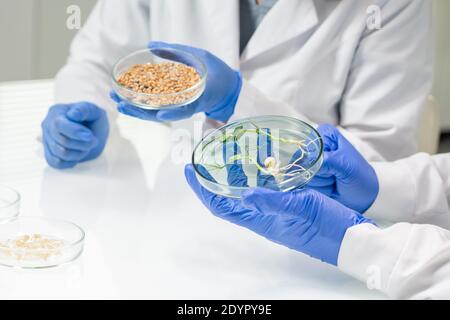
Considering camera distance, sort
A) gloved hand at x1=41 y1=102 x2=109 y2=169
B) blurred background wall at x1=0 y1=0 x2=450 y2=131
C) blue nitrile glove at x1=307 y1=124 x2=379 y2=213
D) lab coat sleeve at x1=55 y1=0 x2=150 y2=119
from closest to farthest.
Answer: blue nitrile glove at x1=307 y1=124 x2=379 y2=213 → gloved hand at x1=41 y1=102 x2=109 y2=169 → lab coat sleeve at x1=55 y1=0 x2=150 y2=119 → blurred background wall at x1=0 y1=0 x2=450 y2=131

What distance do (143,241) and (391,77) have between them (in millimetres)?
652

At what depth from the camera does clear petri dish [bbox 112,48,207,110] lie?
126cm

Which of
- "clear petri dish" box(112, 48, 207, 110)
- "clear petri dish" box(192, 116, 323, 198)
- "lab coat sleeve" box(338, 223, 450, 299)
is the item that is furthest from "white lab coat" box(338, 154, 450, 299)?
"clear petri dish" box(112, 48, 207, 110)

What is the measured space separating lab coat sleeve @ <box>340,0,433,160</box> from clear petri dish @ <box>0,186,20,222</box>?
2.24 ft

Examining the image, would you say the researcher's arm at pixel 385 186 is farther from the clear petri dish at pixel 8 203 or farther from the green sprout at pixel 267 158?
the clear petri dish at pixel 8 203

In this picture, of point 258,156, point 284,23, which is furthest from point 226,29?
point 258,156

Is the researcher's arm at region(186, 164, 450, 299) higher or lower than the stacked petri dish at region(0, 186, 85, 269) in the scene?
higher

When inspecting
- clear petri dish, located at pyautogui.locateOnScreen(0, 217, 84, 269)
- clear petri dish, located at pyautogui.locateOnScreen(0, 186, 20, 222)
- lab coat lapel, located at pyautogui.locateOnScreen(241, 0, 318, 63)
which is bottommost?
clear petri dish, located at pyautogui.locateOnScreen(0, 186, 20, 222)

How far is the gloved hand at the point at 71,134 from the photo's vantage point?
1.47 meters

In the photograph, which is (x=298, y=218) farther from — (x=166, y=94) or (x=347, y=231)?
(x=166, y=94)

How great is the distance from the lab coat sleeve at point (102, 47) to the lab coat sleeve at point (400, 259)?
83cm

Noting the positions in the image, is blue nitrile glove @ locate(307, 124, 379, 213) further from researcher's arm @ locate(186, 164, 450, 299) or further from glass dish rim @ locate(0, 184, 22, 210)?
glass dish rim @ locate(0, 184, 22, 210)

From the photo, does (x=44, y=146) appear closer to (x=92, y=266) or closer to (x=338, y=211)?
(x=92, y=266)

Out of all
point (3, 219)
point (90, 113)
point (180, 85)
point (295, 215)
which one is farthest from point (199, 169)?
point (90, 113)
